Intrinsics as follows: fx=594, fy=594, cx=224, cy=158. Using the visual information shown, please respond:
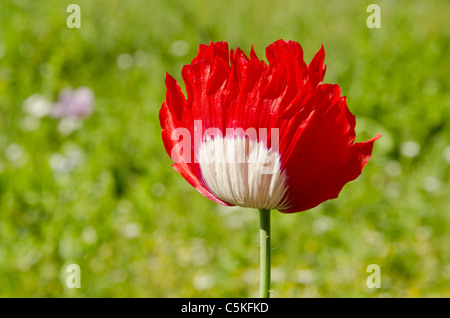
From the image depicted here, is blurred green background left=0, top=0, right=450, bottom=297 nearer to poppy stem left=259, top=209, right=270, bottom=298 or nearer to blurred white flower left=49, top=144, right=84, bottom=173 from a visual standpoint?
blurred white flower left=49, top=144, right=84, bottom=173

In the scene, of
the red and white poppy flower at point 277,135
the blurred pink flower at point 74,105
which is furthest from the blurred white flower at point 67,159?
the red and white poppy flower at point 277,135

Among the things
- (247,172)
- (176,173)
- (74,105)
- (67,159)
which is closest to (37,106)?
(74,105)

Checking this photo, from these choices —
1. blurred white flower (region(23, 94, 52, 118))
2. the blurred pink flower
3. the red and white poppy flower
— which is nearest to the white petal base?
the red and white poppy flower

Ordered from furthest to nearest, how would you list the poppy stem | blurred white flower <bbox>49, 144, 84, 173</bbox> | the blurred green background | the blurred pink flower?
the blurred pink flower, blurred white flower <bbox>49, 144, 84, 173</bbox>, the blurred green background, the poppy stem

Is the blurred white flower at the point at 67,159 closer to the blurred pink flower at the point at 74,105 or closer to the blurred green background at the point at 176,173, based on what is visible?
the blurred green background at the point at 176,173

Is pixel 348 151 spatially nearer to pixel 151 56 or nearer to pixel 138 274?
pixel 138 274

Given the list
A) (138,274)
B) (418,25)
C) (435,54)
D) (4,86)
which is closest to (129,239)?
(138,274)
